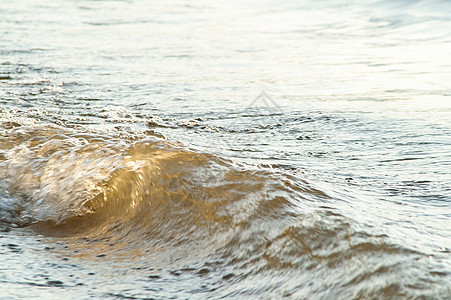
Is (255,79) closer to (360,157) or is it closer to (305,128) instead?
(305,128)

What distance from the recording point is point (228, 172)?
9.64 feet

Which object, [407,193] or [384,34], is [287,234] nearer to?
[407,193]

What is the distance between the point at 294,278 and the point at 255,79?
4.35 metres

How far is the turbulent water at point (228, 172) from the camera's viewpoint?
2.08m

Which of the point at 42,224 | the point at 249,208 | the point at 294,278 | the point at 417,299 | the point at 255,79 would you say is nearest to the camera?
the point at 417,299

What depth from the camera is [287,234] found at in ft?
7.50

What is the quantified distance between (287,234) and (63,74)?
477 centimetres

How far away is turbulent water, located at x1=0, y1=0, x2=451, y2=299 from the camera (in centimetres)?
208

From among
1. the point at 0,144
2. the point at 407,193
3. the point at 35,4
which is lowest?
the point at 407,193

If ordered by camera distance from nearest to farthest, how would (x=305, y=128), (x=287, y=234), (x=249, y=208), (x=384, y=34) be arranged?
(x=287, y=234), (x=249, y=208), (x=305, y=128), (x=384, y=34)

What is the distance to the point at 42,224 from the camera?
289 centimetres

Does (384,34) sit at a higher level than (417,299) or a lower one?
higher

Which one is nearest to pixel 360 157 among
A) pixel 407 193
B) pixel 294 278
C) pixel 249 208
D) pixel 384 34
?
pixel 407 193

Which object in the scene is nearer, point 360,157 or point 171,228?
point 171,228
